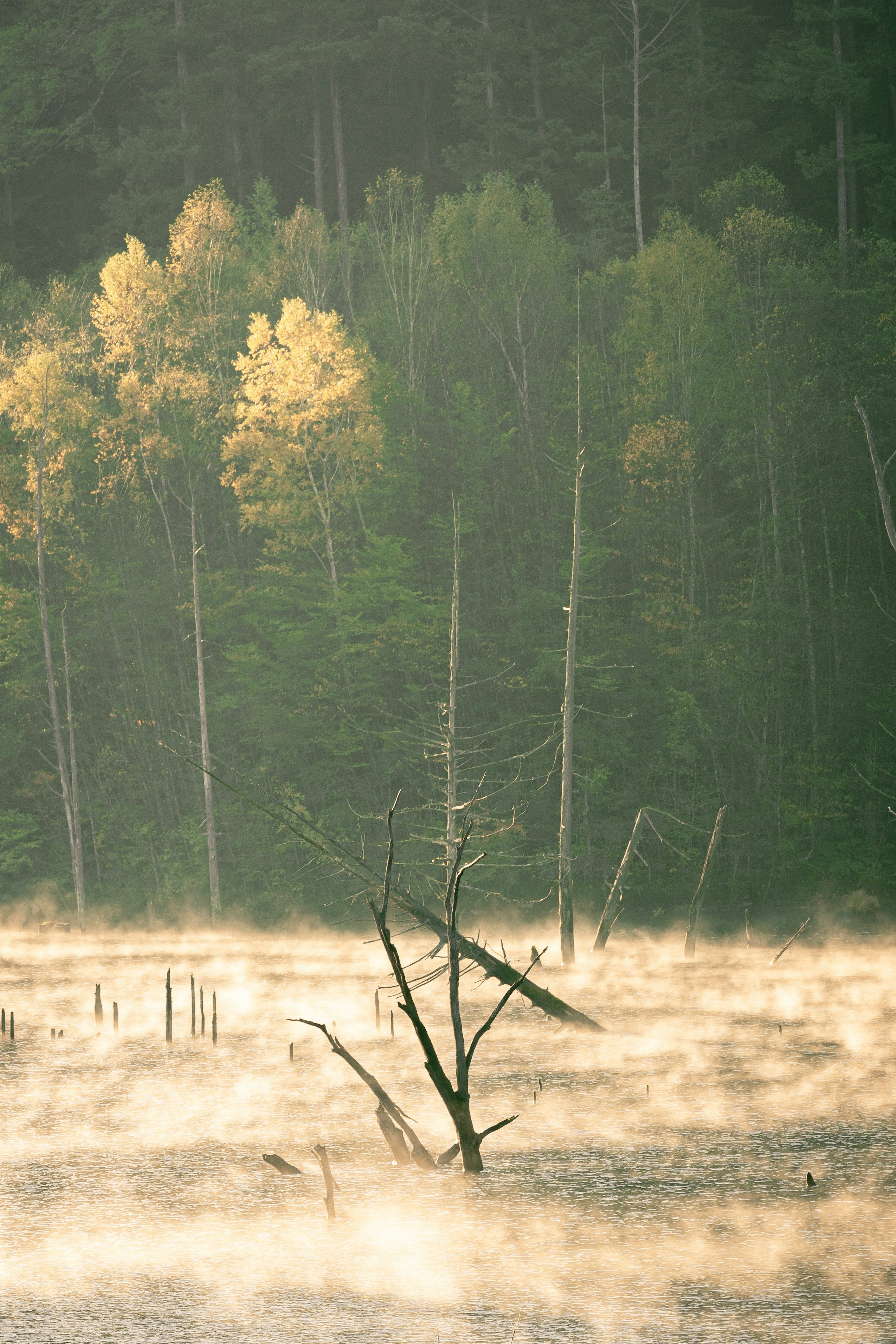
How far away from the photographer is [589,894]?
118ft

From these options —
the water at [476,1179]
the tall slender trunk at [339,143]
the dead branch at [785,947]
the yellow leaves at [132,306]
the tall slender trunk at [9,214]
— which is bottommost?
the dead branch at [785,947]

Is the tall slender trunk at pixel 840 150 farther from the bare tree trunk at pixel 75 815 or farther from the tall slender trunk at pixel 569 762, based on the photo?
the bare tree trunk at pixel 75 815

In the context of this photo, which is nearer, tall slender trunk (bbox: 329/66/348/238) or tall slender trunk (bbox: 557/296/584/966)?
tall slender trunk (bbox: 557/296/584/966)

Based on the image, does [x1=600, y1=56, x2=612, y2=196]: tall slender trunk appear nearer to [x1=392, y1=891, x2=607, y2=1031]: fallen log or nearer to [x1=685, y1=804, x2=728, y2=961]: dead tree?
[x1=685, y1=804, x2=728, y2=961]: dead tree

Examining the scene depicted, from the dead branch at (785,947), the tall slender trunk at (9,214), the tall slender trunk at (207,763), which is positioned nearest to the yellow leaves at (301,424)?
the tall slender trunk at (207,763)

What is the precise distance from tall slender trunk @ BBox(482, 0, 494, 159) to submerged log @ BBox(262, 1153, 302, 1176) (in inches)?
1753

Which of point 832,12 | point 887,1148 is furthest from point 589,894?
point 832,12

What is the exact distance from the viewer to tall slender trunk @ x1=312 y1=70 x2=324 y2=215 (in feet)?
181

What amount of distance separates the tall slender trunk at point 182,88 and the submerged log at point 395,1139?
4452 centimetres

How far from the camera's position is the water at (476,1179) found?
1052cm

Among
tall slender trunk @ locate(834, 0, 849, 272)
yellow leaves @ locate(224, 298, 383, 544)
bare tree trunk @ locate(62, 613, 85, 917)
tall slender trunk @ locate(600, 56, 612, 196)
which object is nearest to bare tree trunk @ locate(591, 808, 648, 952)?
bare tree trunk @ locate(62, 613, 85, 917)

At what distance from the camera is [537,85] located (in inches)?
2127

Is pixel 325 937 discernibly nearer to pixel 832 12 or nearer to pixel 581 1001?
pixel 581 1001

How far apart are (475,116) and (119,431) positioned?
19.5 m
